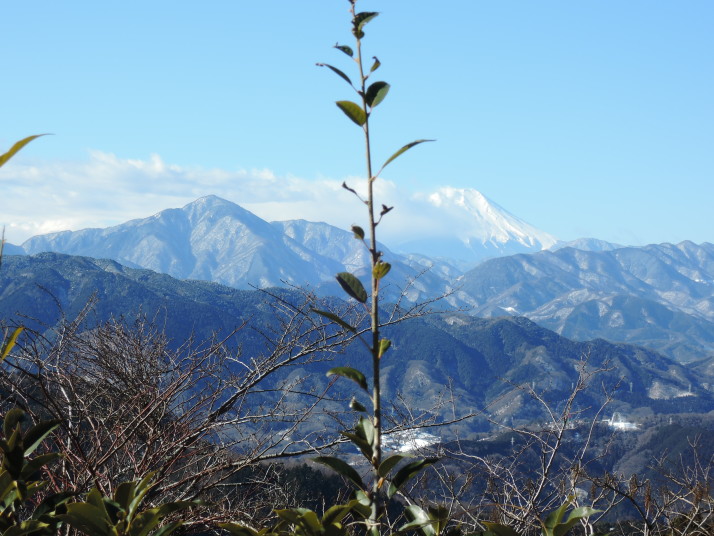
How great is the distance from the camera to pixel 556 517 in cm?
212

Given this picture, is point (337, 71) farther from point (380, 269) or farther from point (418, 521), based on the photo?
point (418, 521)

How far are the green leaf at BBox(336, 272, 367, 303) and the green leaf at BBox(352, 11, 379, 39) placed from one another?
73 centimetres

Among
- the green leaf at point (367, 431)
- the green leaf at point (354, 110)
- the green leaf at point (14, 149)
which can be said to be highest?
the green leaf at point (354, 110)

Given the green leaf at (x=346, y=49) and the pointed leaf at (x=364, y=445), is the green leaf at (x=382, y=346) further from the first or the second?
the green leaf at (x=346, y=49)

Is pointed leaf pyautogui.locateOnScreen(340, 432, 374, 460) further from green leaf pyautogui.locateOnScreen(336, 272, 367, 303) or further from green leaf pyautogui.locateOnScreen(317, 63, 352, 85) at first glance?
green leaf pyautogui.locateOnScreen(317, 63, 352, 85)

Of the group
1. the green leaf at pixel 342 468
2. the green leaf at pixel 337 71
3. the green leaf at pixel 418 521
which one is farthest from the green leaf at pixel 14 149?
the green leaf at pixel 418 521

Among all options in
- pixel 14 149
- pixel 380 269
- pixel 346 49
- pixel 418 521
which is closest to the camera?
pixel 14 149

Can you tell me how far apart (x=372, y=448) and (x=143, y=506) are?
2.02m

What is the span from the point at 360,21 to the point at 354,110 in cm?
30

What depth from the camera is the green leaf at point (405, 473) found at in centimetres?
190

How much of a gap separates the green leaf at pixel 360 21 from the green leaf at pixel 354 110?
244mm

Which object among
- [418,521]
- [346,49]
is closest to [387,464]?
[418,521]

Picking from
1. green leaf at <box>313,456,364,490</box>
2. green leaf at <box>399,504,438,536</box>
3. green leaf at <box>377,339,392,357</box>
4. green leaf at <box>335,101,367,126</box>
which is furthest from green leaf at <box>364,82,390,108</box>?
green leaf at <box>399,504,438,536</box>

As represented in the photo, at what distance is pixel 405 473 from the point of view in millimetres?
1935
